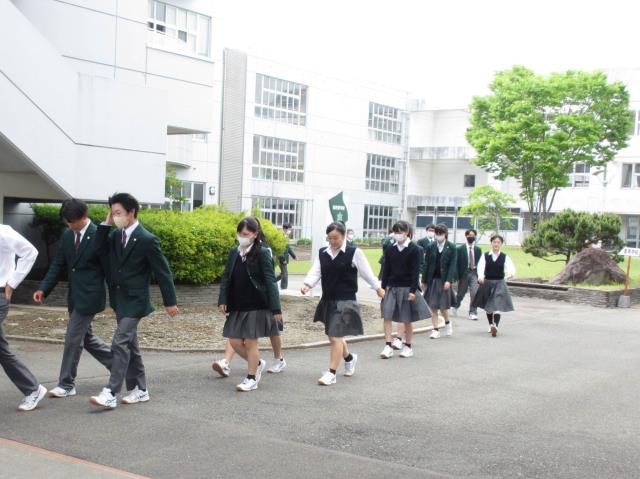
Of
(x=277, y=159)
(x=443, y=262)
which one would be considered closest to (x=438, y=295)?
(x=443, y=262)

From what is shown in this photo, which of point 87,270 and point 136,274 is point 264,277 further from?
point 87,270

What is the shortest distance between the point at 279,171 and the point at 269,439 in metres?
48.8

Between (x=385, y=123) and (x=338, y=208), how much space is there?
47.5 metres

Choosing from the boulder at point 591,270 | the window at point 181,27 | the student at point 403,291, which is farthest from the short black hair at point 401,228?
the boulder at point 591,270

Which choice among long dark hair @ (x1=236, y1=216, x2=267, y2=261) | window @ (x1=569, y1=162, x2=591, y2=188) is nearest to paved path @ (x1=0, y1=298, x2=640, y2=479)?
long dark hair @ (x1=236, y1=216, x2=267, y2=261)

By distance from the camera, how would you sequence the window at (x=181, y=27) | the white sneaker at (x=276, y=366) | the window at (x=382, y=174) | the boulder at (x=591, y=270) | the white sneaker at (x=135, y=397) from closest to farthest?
the white sneaker at (x=135, y=397), the white sneaker at (x=276, y=366), the window at (x=181, y=27), the boulder at (x=591, y=270), the window at (x=382, y=174)

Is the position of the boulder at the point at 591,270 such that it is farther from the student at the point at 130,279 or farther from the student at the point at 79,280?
the student at the point at 79,280

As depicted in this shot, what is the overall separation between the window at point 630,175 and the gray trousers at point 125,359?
2139 inches

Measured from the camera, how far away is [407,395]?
868 cm

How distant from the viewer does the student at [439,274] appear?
45.3ft

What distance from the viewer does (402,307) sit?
11344 mm

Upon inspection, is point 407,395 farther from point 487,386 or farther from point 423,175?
point 423,175

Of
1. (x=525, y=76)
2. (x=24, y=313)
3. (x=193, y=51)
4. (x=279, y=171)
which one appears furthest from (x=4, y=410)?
(x=279, y=171)

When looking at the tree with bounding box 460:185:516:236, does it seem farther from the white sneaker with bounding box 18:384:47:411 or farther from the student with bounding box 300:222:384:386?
the white sneaker with bounding box 18:384:47:411
